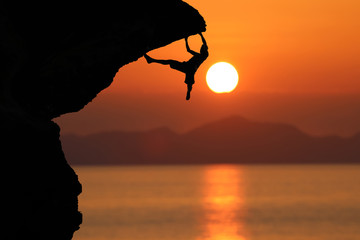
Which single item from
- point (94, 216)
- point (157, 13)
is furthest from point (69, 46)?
point (94, 216)

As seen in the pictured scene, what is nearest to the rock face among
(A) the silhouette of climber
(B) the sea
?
(A) the silhouette of climber

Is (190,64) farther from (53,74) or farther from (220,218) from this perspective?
(220,218)

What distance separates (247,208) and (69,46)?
115 meters

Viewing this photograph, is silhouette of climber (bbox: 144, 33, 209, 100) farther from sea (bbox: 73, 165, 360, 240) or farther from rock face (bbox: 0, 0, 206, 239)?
sea (bbox: 73, 165, 360, 240)

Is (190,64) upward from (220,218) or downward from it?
downward

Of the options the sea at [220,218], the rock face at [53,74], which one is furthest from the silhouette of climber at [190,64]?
the sea at [220,218]

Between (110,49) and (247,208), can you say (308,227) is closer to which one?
(247,208)

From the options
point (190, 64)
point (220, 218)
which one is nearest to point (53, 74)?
point (190, 64)

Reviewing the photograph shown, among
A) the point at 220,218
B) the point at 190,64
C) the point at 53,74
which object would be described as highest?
the point at 220,218

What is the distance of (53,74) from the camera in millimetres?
13984

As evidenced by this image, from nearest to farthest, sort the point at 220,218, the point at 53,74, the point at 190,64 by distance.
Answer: the point at 53,74, the point at 190,64, the point at 220,218

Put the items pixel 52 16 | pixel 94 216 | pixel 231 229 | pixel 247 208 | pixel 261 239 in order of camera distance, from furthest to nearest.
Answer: pixel 247 208 < pixel 94 216 < pixel 231 229 < pixel 261 239 < pixel 52 16

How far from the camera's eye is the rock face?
1168 cm

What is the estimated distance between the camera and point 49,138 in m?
12.3
